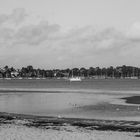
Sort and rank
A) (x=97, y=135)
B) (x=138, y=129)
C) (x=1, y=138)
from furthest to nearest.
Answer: (x=138, y=129), (x=97, y=135), (x=1, y=138)

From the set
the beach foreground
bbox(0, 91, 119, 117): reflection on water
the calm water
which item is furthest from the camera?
bbox(0, 91, 119, 117): reflection on water

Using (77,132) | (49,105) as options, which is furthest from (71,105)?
(77,132)

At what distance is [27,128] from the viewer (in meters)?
25.3

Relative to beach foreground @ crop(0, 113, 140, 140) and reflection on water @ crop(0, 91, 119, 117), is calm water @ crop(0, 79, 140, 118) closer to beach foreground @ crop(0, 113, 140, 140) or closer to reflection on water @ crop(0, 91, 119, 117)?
reflection on water @ crop(0, 91, 119, 117)

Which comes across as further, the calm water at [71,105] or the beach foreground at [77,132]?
the calm water at [71,105]

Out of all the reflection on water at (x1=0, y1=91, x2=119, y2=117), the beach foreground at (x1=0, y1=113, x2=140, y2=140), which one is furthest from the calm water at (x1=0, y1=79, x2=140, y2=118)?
the beach foreground at (x1=0, y1=113, x2=140, y2=140)

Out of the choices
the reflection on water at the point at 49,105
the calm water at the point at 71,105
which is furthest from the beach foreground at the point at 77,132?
the reflection on water at the point at 49,105

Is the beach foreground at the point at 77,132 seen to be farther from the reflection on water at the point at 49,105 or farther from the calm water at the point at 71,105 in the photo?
the reflection on water at the point at 49,105

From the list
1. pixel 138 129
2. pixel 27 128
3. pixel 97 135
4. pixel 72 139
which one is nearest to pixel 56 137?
pixel 72 139

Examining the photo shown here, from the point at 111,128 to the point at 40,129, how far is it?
16.7ft

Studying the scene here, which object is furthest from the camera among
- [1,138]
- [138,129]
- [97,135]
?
[138,129]

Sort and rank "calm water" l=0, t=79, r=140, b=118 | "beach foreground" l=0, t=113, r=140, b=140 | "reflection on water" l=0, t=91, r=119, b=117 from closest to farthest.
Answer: "beach foreground" l=0, t=113, r=140, b=140 < "calm water" l=0, t=79, r=140, b=118 < "reflection on water" l=0, t=91, r=119, b=117

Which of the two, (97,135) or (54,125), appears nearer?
(97,135)

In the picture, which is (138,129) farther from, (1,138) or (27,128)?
(1,138)
